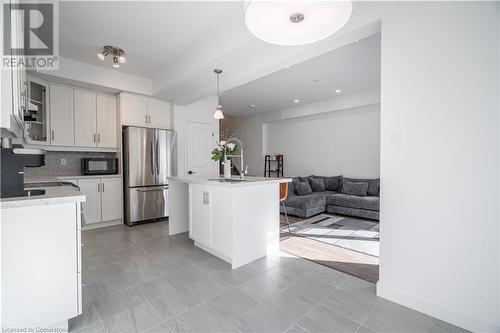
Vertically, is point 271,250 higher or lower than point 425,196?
lower

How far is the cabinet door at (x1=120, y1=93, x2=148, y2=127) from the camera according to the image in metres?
4.14

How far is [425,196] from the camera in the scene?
1708mm

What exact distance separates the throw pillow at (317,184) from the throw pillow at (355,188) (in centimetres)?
57

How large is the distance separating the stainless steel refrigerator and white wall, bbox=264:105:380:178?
13.0ft

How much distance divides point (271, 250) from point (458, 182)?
6.49 feet

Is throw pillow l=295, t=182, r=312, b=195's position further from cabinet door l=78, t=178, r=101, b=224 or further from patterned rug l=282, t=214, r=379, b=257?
cabinet door l=78, t=178, r=101, b=224

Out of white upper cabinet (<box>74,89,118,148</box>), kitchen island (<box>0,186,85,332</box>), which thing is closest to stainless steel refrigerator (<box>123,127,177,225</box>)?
white upper cabinet (<box>74,89,118,148</box>)

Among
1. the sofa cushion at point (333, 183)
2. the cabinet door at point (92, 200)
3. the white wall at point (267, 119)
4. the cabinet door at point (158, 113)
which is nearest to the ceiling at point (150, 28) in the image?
the cabinet door at point (158, 113)

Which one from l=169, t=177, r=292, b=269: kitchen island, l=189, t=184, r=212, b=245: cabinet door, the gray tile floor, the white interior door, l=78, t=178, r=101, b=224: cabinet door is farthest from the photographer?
the white interior door

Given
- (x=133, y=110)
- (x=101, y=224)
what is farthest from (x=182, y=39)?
(x=101, y=224)

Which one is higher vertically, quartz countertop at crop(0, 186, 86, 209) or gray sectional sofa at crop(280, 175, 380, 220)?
quartz countertop at crop(0, 186, 86, 209)

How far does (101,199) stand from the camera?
394cm

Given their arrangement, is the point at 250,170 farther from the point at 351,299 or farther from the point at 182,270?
the point at 351,299

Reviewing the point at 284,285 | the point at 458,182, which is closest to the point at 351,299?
the point at 284,285
